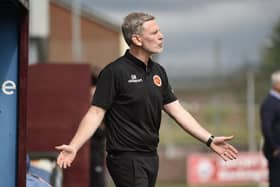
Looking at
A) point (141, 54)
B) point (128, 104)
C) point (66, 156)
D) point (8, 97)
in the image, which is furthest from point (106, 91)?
point (8, 97)

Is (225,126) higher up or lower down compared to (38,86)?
lower down

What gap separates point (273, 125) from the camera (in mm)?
11453

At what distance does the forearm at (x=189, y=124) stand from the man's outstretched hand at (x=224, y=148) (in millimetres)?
84

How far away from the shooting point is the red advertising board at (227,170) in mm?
23906

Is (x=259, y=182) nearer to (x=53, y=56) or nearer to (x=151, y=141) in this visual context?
(x=151, y=141)

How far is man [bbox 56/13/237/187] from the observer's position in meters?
5.91

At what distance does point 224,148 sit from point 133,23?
1.06 m

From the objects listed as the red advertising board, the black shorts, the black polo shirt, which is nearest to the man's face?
the black polo shirt

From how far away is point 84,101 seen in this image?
466 inches

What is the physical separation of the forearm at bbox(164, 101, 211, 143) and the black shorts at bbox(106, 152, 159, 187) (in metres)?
0.41

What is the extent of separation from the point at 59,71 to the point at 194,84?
19164mm

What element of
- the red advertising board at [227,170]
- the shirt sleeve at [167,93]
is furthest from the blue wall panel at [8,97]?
the red advertising board at [227,170]

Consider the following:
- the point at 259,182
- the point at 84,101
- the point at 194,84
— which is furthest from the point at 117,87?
the point at 194,84

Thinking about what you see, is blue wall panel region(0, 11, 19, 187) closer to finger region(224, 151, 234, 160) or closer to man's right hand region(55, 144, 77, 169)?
man's right hand region(55, 144, 77, 169)
